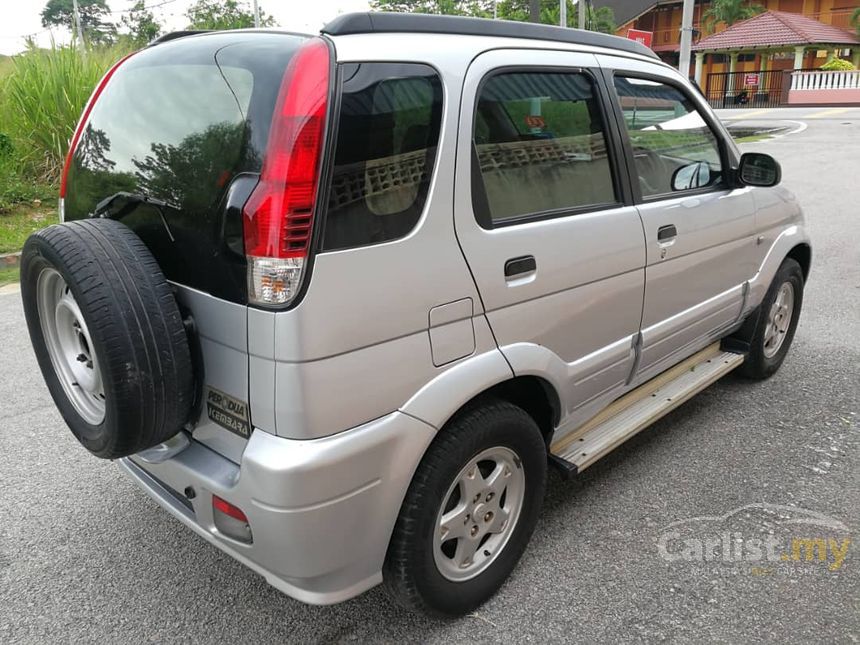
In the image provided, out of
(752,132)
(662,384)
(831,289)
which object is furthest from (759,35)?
(662,384)

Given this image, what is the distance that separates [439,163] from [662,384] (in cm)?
198

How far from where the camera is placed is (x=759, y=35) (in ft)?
128

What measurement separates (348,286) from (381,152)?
1.32ft

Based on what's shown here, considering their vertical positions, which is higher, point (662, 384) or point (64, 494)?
point (662, 384)

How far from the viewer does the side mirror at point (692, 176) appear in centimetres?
328

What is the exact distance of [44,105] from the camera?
1002cm

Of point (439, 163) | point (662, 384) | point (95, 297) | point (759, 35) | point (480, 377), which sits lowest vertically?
point (662, 384)

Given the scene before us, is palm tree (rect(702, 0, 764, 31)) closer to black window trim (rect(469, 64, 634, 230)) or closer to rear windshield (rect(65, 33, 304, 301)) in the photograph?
black window trim (rect(469, 64, 634, 230))

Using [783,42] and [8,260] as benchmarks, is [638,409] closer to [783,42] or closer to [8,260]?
[8,260]

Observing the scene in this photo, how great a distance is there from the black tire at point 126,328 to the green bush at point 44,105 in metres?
9.24

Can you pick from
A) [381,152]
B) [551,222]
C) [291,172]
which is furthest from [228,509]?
[551,222]

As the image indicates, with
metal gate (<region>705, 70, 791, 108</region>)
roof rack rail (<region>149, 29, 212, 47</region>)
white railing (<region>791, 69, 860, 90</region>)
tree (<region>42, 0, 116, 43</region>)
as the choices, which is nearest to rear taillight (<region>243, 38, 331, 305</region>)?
roof rack rail (<region>149, 29, 212, 47</region>)

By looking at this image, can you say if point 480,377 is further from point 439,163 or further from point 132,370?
point 132,370

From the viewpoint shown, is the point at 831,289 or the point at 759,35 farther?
the point at 759,35
